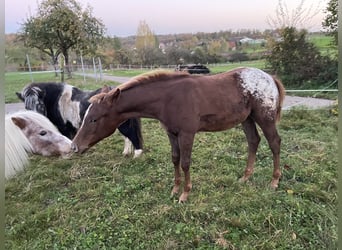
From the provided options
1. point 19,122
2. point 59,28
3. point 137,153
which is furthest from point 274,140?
point 59,28

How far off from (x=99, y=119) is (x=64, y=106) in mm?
1800

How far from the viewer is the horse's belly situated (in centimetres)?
272

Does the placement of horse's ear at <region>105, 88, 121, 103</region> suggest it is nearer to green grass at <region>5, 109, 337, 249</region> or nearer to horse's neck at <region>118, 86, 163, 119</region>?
horse's neck at <region>118, 86, 163, 119</region>

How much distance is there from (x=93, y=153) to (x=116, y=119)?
67.9 inches

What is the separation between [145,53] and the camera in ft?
48.7

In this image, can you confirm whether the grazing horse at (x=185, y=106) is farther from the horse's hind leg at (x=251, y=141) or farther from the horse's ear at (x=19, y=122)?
the horse's ear at (x=19, y=122)

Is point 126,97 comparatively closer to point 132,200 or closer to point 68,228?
point 132,200

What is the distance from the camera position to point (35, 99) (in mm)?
3992

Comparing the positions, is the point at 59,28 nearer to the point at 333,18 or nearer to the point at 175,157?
the point at 175,157

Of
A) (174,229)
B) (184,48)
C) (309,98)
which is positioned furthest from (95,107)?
(184,48)

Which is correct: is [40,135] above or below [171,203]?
above

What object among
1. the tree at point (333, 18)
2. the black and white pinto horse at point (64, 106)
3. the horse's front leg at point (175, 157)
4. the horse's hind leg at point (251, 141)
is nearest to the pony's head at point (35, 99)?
the black and white pinto horse at point (64, 106)

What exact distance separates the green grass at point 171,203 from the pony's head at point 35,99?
736 mm

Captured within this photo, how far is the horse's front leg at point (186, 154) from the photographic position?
2.62 meters
